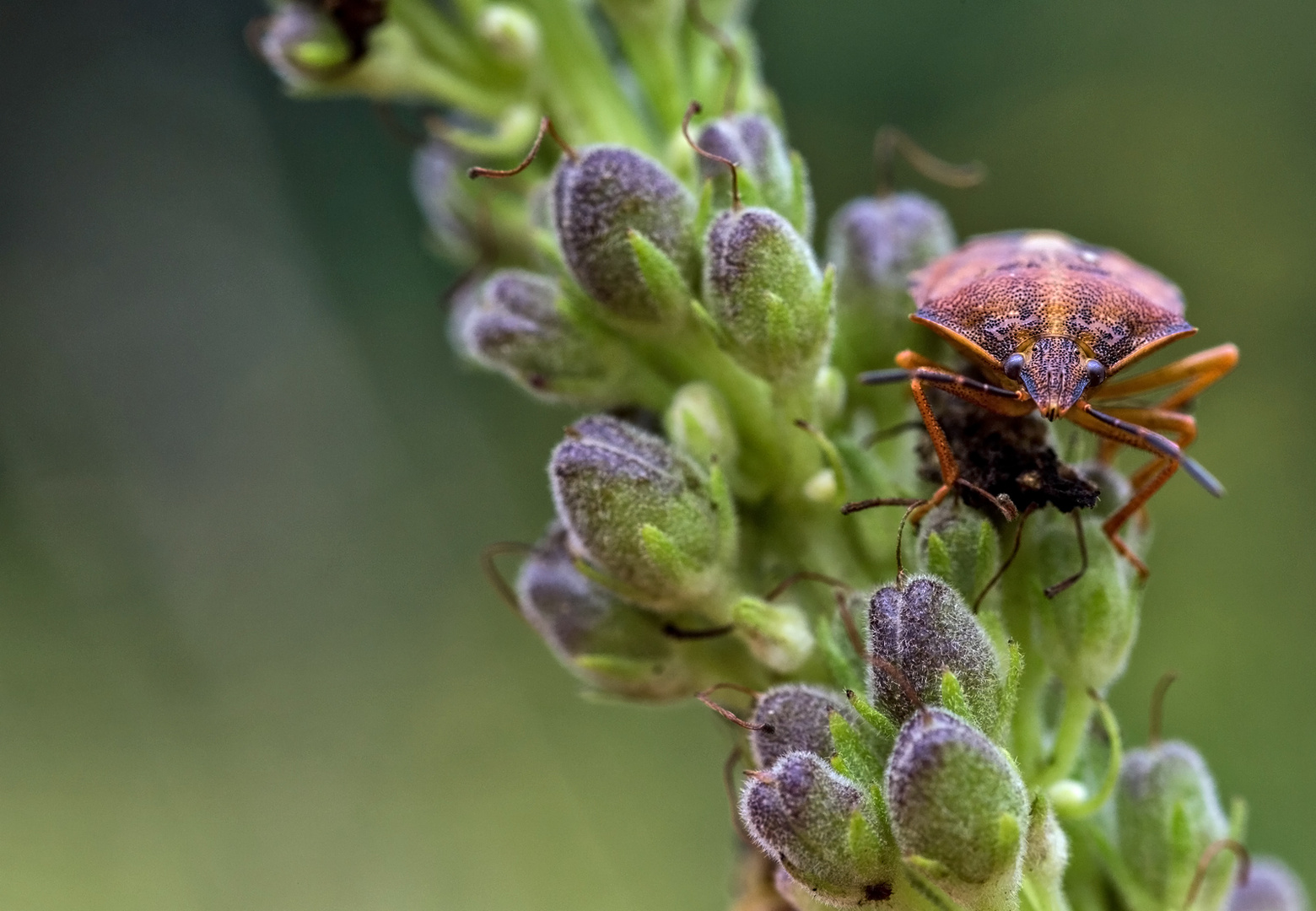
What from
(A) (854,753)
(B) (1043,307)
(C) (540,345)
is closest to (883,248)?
(B) (1043,307)

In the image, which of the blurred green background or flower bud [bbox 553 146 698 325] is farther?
the blurred green background

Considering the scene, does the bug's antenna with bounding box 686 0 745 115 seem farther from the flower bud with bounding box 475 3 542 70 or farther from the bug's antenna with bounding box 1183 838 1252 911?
the bug's antenna with bounding box 1183 838 1252 911

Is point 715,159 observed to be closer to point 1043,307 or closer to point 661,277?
point 661,277

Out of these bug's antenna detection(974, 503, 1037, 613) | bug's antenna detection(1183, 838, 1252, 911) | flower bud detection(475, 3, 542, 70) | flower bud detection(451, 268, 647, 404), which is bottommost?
bug's antenna detection(1183, 838, 1252, 911)

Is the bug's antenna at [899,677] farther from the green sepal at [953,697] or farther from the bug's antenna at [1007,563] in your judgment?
the bug's antenna at [1007,563]

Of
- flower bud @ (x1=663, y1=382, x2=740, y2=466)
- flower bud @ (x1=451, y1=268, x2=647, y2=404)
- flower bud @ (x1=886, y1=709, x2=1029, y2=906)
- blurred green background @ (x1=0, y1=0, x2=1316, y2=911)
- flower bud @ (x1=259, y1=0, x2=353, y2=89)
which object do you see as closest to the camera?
flower bud @ (x1=886, y1=709, x2=1029, y2=906)

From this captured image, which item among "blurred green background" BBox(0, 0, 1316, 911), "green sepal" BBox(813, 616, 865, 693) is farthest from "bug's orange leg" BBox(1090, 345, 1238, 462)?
"blurred green background" BBox(0, 0, 1316, 911)

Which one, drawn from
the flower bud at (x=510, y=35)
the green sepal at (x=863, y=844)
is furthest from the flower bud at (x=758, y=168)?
the green sepal at (x=863, y=844)
